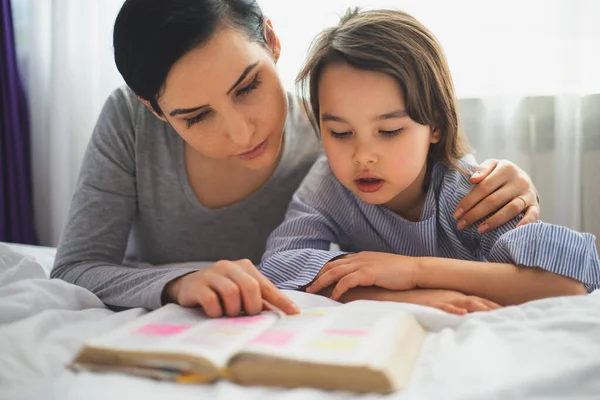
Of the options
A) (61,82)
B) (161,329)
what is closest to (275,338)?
(161,329)

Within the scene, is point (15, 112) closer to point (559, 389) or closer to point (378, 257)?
point (378, 257)

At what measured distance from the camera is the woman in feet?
3.47

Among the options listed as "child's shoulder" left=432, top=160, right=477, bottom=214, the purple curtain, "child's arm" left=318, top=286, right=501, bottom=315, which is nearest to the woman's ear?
"child's shoulder" left=432, top=160, right=477, bottom=214

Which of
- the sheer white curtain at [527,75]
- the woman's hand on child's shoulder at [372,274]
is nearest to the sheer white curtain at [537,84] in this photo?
the sheer white curtain at [527,75]

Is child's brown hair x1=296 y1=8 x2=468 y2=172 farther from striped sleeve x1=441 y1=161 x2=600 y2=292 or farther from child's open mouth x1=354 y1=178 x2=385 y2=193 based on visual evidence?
striped sleeve x1=441 y1=161 x2=600 y2=292

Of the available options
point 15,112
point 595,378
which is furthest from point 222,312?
point 15,112

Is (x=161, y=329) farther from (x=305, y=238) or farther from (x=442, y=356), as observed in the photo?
(x=305, y=238)

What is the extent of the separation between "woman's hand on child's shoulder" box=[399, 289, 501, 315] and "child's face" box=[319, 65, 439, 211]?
0.85 feet

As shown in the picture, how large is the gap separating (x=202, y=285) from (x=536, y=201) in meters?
0.67

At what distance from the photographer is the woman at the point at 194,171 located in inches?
41.7

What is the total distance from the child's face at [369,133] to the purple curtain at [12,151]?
159cm

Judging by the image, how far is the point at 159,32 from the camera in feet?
3.47

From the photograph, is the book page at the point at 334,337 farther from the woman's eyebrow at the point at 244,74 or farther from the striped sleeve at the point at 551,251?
the woman's eyebrow at the point at 244,74

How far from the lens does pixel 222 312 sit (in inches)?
36.6
